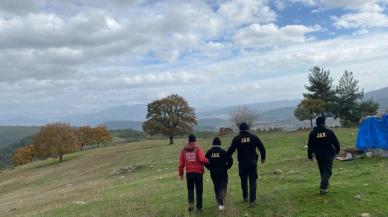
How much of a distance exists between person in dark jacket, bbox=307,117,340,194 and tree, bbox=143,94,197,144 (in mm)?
59247

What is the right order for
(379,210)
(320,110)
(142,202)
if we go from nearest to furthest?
1. (379,210)
2. (142,202)
3. (320,110)

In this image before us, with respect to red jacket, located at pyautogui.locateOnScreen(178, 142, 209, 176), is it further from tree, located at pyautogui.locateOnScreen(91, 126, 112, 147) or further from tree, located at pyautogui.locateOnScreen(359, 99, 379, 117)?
tree, located at pyautogui.locateOnScreen(91, 126, 112, 147)

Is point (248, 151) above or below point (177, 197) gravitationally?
above

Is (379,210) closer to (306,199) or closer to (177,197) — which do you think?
(306,199)

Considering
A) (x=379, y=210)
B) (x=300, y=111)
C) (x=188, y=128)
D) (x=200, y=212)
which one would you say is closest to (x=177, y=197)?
(x=200, y=212)

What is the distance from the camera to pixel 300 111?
79.1 m

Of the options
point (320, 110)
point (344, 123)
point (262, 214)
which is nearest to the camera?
point (262, 214)

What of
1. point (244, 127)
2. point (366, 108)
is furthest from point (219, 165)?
point (366, 108)

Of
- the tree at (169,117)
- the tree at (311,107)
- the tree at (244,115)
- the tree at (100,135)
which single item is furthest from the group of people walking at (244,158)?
the tree at (100,135)

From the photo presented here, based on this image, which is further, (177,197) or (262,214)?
(177,197)

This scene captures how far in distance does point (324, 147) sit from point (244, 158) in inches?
109

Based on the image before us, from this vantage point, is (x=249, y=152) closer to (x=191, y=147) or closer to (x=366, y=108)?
(x=191, y=147)

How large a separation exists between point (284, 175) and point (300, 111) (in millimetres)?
59506

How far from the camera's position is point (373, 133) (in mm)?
24172
